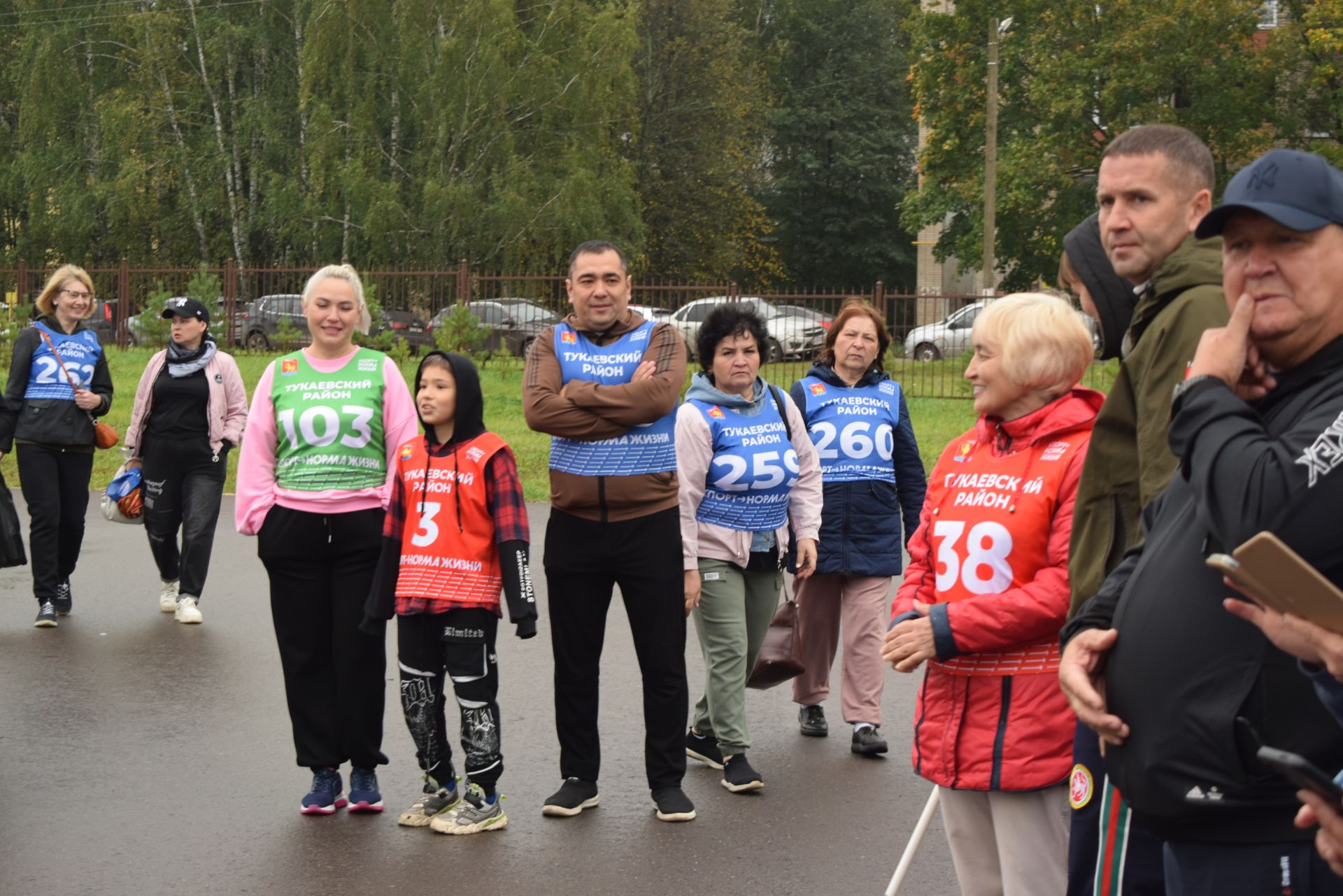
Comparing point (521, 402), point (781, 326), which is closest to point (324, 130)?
point (781, 326)

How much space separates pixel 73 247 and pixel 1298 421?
48440 millimetres

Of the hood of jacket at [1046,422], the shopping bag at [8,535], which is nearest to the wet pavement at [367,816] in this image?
the shopping bag at [8,535]

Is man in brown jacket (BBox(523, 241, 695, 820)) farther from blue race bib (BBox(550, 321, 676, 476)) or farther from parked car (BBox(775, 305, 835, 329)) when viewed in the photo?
parked car (BBox(775, 305, 835, 329))

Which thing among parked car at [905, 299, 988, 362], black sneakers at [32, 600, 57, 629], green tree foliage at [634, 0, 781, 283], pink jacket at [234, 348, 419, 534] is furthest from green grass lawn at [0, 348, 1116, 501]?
green tree foliage at [634, 0, 781, 283]

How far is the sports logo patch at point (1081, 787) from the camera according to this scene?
10.5 feet

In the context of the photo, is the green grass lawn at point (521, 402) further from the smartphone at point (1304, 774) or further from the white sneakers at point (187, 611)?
the smartphone at point (1304, 774)

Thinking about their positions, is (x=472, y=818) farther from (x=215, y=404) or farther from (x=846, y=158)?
(x=846, y=158)

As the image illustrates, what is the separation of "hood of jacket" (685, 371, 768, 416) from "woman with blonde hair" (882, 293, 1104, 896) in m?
2.51

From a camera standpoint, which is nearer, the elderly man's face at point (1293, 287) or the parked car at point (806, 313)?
the elderly man's face at point (1293, 287)

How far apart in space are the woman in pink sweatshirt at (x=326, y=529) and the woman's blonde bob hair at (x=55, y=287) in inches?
173

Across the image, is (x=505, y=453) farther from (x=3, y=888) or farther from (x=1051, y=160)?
(x=1051, y=160)

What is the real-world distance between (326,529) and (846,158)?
52345mm

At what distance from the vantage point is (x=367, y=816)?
595 cm

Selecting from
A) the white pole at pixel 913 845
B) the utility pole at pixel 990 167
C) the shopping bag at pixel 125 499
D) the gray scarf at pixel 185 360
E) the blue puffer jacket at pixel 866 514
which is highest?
the utility pole at pixel 990 167
